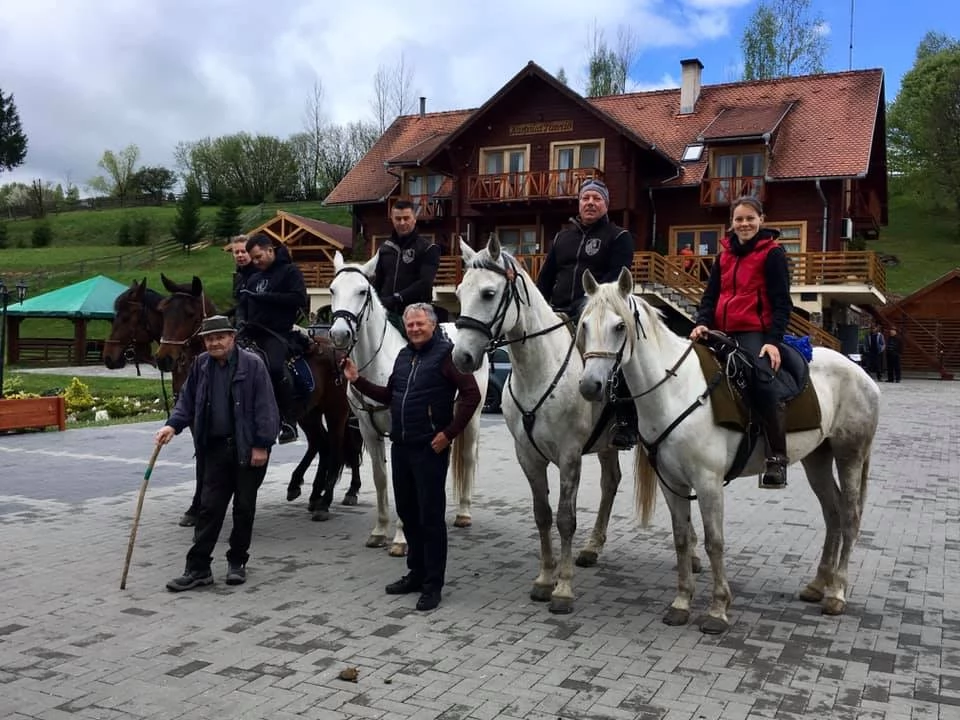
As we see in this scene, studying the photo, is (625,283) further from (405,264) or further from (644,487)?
(405,264)

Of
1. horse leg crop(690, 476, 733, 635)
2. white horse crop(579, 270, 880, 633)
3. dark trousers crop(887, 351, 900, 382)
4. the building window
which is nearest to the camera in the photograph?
white horse crop(579, 270, 880, 633)

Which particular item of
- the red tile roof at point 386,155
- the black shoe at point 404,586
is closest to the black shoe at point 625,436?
the black shoe at point 404,586

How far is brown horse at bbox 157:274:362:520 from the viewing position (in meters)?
7.59

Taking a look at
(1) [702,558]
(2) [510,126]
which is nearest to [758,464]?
(1) [702,558]

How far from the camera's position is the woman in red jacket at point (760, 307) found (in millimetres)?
5082

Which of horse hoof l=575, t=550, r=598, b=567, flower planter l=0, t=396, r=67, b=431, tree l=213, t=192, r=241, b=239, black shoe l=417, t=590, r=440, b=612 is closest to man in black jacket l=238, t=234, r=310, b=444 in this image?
black shoe l=417, t=590, r=440, b=612

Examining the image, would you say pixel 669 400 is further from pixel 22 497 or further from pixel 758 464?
pixel 22 497

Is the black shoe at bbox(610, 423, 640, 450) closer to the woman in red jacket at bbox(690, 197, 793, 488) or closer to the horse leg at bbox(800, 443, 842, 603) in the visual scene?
the woman in red jacket at bbox(690, 197, 793, 488)

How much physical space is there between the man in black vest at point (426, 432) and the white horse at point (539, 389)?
1.30 feet

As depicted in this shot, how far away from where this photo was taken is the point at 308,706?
12.8 feet

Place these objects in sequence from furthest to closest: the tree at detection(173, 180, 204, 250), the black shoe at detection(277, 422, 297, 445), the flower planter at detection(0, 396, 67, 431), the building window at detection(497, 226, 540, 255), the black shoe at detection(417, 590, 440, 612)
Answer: the tree at detection(173, 180, 204, 250)
the building window at detection(497, 226, 540, 255)
the flower planter at detection(0, 396, 67, 431)
the black shoe at detection(277, 422, 297, 445)
the black shoe at detection(417, 590, 440, 612)

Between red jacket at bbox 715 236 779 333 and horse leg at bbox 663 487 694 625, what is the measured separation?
1.19 metres

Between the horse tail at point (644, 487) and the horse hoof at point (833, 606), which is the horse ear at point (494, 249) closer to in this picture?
the horse tail at point (644, 487)

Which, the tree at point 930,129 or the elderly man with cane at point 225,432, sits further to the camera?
the tree at point 930,129
